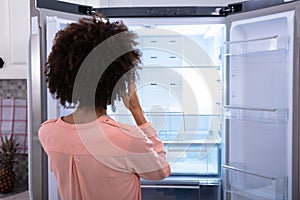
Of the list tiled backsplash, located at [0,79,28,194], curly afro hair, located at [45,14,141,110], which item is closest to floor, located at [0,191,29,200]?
tiled backsplash, located at [0,79,28,194]

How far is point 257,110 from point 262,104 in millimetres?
66

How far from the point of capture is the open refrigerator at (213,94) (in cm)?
126

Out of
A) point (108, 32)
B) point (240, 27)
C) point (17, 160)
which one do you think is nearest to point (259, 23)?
point (240, 27)

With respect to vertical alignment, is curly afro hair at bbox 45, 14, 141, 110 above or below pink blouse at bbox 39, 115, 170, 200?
above

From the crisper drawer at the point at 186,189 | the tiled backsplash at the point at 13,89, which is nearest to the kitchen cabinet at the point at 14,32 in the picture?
the tiled backsplash at the point at 13,89

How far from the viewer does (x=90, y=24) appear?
0.79 meters

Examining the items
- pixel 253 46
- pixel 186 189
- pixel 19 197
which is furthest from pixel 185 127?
pixel 19 197

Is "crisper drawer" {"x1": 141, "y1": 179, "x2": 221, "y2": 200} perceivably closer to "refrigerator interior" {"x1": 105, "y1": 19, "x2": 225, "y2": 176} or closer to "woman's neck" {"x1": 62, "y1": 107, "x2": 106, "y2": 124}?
"refrigerator interior" {"x1": 105, "y1": 19, "x2": 225, "y2": 176}

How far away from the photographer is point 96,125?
2.57ft

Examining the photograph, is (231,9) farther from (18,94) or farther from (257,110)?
(18,94)

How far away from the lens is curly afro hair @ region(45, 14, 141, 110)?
77 cm

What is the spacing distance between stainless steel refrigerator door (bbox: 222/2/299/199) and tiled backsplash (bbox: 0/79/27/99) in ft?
3.53

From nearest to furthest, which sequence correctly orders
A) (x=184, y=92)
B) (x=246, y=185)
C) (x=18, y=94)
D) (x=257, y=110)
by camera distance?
(x=257, y=110) → (x=246, y=185) → (x=184, y=92) → (x=18, y=94)

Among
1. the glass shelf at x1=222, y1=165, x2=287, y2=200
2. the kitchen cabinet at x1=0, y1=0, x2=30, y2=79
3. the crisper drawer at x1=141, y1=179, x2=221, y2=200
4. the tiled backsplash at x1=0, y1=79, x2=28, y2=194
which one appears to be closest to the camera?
the glass shelf at x1=222, y1=165, x2=287, y2=200
